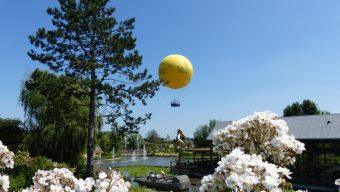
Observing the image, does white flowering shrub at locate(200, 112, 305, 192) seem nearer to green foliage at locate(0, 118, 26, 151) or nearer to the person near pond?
green foliage at locate(0, 118, 26, 151)

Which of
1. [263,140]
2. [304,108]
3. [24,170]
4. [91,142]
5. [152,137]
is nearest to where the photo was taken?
[263,140]

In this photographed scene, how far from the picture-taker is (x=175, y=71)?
28.0 meters

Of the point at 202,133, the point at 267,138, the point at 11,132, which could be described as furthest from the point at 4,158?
the point at 202,133

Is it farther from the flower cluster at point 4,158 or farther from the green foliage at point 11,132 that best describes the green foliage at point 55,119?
the flower cluster at point 4,158

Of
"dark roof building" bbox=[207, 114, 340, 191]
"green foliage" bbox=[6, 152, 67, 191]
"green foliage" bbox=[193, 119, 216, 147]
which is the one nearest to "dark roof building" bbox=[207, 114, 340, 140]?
"dark roof building" bbox=[207, 114, 340, 191]

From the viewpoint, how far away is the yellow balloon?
2776 centimetres

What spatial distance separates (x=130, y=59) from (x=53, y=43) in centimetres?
437

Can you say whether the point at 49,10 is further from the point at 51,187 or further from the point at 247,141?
the point at 51,187

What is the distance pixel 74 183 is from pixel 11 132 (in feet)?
111

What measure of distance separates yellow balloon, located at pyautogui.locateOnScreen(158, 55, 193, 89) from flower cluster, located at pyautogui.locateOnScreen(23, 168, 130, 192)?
76.4ft

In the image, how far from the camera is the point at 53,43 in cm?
2100

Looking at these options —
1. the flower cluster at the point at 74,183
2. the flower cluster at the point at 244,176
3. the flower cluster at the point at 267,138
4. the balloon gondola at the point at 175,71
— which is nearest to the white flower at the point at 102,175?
the flower cluster at the point at 74,183

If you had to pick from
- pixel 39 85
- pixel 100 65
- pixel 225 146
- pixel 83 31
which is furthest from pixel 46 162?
pixel 225 146

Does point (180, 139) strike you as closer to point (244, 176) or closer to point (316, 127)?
point (316, 127)
